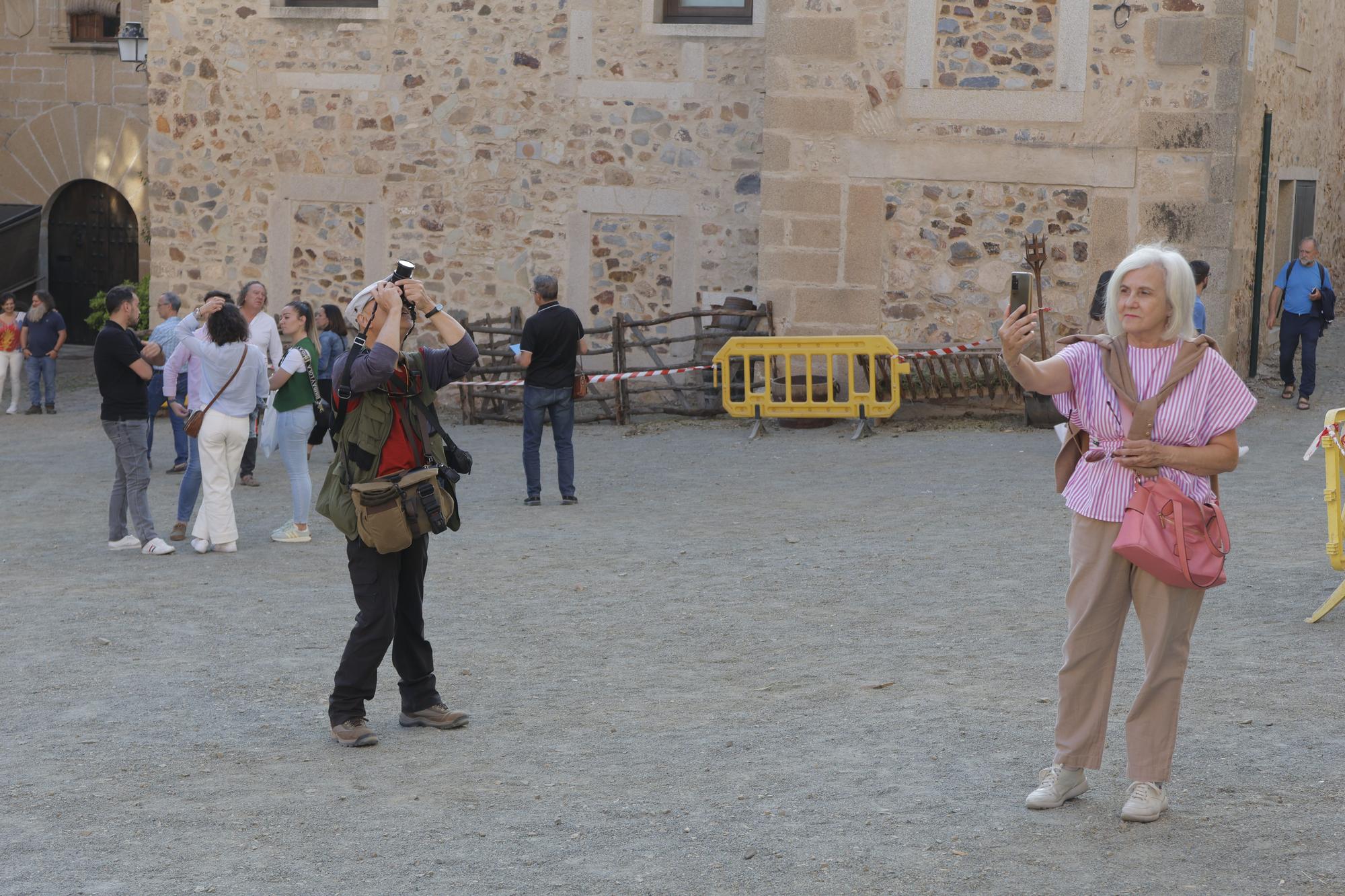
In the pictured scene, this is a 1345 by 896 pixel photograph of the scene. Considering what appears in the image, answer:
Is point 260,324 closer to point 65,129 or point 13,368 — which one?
point 13,368

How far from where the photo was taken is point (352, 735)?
5473mm

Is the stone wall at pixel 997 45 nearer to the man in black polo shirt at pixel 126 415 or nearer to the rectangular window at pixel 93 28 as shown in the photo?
the man in black polo shirt at pixel 126 415

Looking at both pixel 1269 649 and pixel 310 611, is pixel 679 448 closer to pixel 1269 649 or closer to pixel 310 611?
pixel 310 611

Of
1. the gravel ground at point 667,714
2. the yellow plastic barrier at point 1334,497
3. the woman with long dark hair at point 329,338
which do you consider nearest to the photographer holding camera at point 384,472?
the gravel ground at point 667,714

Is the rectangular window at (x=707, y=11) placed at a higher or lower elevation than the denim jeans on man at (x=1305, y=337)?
higher

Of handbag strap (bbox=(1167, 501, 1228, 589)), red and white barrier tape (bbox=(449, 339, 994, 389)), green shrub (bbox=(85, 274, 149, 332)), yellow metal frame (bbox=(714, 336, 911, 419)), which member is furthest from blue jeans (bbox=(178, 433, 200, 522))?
green shrub (bbox=(85, 274, 149, 332))

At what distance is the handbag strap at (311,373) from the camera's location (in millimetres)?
9578

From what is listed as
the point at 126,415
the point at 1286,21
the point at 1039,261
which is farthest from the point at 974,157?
the point at 126,415

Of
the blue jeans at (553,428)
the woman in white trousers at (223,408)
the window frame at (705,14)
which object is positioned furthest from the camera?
the window frame at (705,14)

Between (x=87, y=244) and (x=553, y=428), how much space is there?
45.2 ft

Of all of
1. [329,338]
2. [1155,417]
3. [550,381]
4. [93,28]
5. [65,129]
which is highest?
[93,28]

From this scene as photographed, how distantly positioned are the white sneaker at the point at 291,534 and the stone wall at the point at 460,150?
6247 mm

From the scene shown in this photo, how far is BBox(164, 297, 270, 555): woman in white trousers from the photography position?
905 cm

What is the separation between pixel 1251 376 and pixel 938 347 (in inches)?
136
